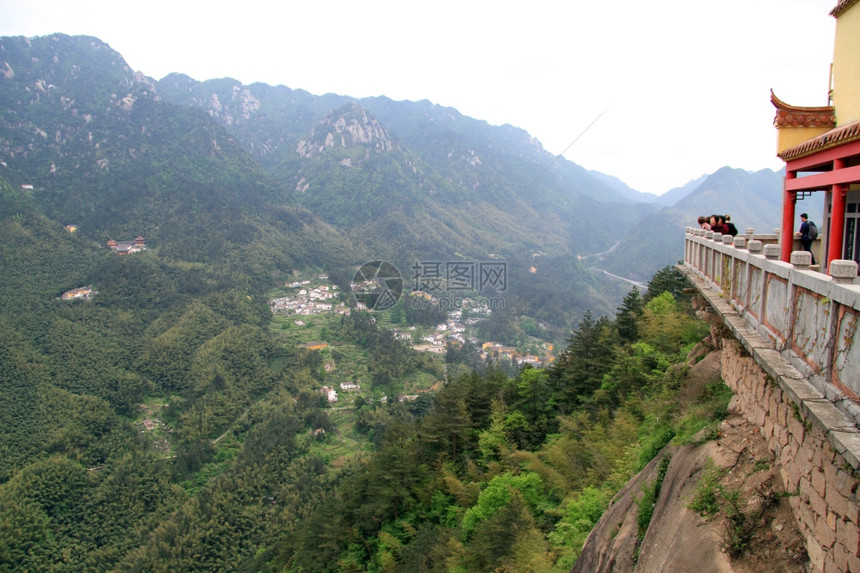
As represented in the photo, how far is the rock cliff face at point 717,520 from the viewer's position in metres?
4.01

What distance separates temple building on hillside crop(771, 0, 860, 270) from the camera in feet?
16.9

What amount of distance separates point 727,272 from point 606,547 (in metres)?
4.29

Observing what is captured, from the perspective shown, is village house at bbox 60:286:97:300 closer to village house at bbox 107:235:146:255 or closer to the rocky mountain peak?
village house at bbox 107:235:146:255

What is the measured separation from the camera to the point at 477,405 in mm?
19281

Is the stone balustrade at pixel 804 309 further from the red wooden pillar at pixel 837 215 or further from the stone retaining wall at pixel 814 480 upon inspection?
the red wooden pillar at pixel 837 215

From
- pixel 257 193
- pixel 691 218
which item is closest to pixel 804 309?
pixel 257 193

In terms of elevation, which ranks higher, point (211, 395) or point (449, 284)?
point (449, 284)

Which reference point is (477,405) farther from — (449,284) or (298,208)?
(298,208)

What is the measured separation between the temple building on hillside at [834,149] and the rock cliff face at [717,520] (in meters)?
2.65

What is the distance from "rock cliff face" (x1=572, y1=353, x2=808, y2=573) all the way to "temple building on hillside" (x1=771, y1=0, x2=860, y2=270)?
105 inches

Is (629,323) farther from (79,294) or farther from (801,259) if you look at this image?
(79,294)

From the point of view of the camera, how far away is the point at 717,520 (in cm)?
443

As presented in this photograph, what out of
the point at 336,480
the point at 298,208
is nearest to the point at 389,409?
the point at 336,480

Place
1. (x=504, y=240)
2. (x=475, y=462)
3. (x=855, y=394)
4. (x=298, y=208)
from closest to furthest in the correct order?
(x=855, y=394) < (x=475, y=462) < (x=298, y=208) < (x=504, y=240)
